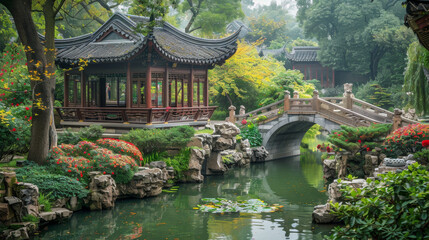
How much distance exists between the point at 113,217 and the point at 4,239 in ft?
9.65

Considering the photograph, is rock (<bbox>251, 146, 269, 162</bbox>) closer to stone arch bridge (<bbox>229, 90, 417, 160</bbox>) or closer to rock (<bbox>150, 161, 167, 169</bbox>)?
stone arch bridge (<bbox>229, 90, 417, 160</bbox>)

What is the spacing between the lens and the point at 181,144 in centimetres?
1681

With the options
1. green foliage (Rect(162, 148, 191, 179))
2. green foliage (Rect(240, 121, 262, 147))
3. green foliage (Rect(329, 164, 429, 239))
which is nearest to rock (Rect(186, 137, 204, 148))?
green foliage (Rect(162, 148, 191, 179))

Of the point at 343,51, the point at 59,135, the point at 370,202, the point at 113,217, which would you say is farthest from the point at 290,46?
the point at 370,202


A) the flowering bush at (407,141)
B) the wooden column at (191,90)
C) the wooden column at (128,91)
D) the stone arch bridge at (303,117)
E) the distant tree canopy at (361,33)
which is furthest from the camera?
the distant tree canopy at (361,33)

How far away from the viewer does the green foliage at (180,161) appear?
1652 cm

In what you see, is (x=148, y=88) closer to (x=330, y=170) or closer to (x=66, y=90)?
(x=66, y=90)

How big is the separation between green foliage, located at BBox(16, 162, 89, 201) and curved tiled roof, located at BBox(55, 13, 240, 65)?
6356mm

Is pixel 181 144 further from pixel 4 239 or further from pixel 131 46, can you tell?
pixel 4 239

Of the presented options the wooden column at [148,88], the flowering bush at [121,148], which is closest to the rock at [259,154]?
the wooden column at [148,88]

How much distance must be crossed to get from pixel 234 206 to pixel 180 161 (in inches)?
153

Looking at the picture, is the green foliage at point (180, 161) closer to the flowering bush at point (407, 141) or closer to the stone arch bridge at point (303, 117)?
the flowering bush at point (407, 141)

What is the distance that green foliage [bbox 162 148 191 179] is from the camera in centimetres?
1652

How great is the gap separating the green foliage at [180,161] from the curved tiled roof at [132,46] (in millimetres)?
3456
